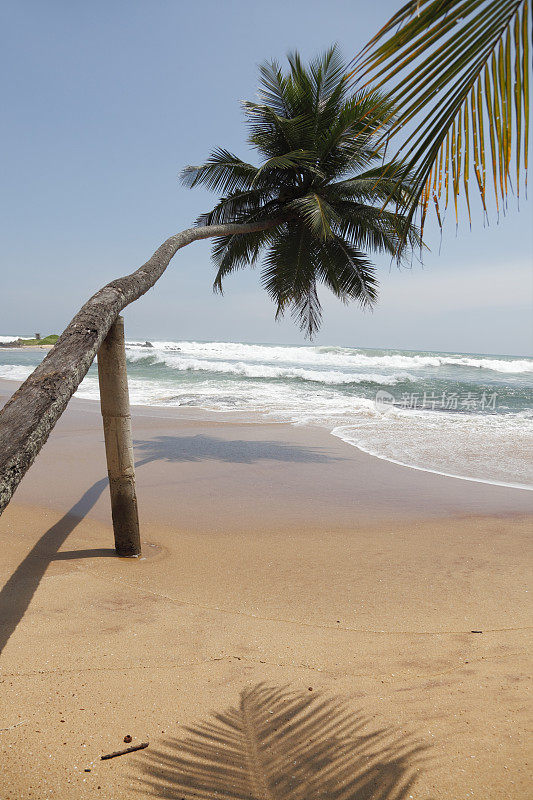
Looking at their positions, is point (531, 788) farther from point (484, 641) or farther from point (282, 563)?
point (282, 563)

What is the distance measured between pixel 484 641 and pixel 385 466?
4873mm

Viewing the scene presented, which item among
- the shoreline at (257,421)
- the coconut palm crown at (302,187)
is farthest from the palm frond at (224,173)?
the shoreline at (257,421)

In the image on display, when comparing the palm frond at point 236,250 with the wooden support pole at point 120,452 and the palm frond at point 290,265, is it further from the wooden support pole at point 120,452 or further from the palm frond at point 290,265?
the wooden support pole at point 120,452

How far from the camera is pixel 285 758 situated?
74.3 inches

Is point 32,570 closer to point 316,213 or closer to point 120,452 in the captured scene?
point 120,452

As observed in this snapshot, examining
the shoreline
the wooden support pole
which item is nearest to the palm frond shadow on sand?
the wooden support pole

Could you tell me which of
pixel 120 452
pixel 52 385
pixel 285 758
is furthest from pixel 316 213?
pixel 285 758

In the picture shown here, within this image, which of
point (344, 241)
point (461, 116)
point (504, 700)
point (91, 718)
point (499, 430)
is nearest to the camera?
point (461, 116)

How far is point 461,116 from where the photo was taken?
1905 mm

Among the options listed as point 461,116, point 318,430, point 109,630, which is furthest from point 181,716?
point 318,430

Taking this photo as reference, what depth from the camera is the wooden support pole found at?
407 cm

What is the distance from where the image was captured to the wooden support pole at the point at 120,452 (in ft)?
13.3

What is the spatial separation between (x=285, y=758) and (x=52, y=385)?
5.76 feet

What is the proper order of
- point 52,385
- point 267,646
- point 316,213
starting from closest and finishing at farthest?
point 52,385
point 267,646
point 316,213
